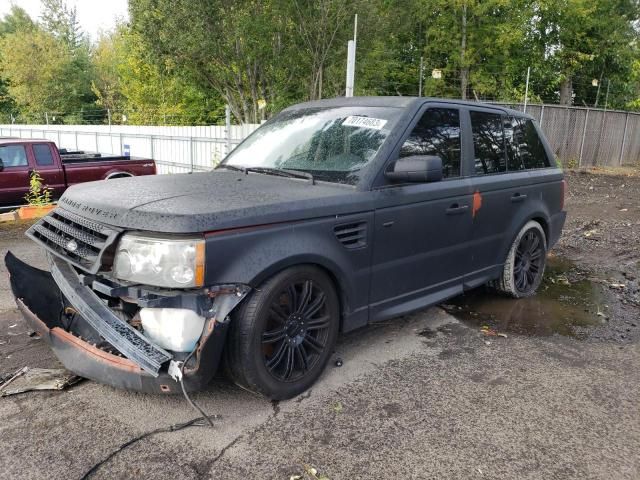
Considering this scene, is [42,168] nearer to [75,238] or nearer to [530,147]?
[75,238]

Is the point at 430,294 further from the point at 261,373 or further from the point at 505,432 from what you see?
the point at 261,373

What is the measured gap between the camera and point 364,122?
13.2ft

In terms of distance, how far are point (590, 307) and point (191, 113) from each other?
2435 cm

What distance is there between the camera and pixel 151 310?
9.53ft

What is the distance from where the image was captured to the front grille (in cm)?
296

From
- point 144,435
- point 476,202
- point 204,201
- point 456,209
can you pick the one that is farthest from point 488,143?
point 144,435

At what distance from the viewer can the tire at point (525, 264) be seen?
5.22 metres

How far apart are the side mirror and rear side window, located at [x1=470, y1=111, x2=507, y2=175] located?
1.14 meters

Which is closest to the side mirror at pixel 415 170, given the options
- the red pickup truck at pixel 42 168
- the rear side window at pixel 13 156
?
the red pickup truck at pixel 42 168

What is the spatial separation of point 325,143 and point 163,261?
67.2 inches

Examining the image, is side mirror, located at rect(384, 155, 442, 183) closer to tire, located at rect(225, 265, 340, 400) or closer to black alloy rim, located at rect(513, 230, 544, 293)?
tire, located at rect(225, 265, 340, 400)

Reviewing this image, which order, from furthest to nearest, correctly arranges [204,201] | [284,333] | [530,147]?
[530,147] < [284,333] < [204,201]

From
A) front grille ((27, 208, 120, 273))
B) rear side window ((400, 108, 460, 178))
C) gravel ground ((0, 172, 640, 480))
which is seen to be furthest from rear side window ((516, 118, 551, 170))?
front grille ((27, 208, 120, 273))

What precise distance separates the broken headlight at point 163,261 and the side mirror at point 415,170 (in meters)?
1.49
